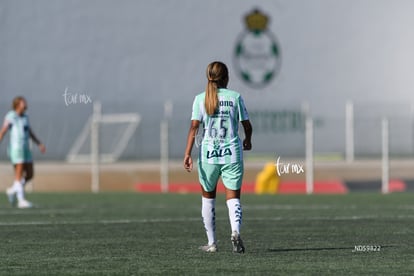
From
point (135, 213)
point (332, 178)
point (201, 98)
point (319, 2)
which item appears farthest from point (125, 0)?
point (201, 98)

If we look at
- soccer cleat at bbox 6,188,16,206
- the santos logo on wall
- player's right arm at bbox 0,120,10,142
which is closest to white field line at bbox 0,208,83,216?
soccer cleat at bbox 6,188,16,206

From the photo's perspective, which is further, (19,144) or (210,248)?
(19,144)

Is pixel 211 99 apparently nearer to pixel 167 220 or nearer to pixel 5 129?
pixel 167 220

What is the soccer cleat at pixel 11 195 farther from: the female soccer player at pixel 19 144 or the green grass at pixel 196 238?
the green grass at pixel 196 238

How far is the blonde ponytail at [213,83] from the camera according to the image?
13.9 meters

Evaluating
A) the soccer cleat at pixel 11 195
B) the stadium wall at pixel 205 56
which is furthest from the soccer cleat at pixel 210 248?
the stadium wall at pixel 205 56

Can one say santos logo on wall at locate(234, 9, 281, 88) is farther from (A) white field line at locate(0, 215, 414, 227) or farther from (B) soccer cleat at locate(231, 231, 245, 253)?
(B) soccer cleat at locate(231, 231, 245, 253)

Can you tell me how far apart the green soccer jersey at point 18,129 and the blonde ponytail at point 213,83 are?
37.9 ft

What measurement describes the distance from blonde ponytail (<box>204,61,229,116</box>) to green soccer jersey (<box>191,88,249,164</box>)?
73 millimetres

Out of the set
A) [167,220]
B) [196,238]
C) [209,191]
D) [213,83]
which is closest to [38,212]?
[167,220]

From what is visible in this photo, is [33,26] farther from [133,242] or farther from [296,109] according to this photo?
[133,242]

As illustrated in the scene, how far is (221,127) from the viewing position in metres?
14.0

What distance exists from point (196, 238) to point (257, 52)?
103 ft

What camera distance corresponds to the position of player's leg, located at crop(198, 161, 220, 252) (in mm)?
14094
